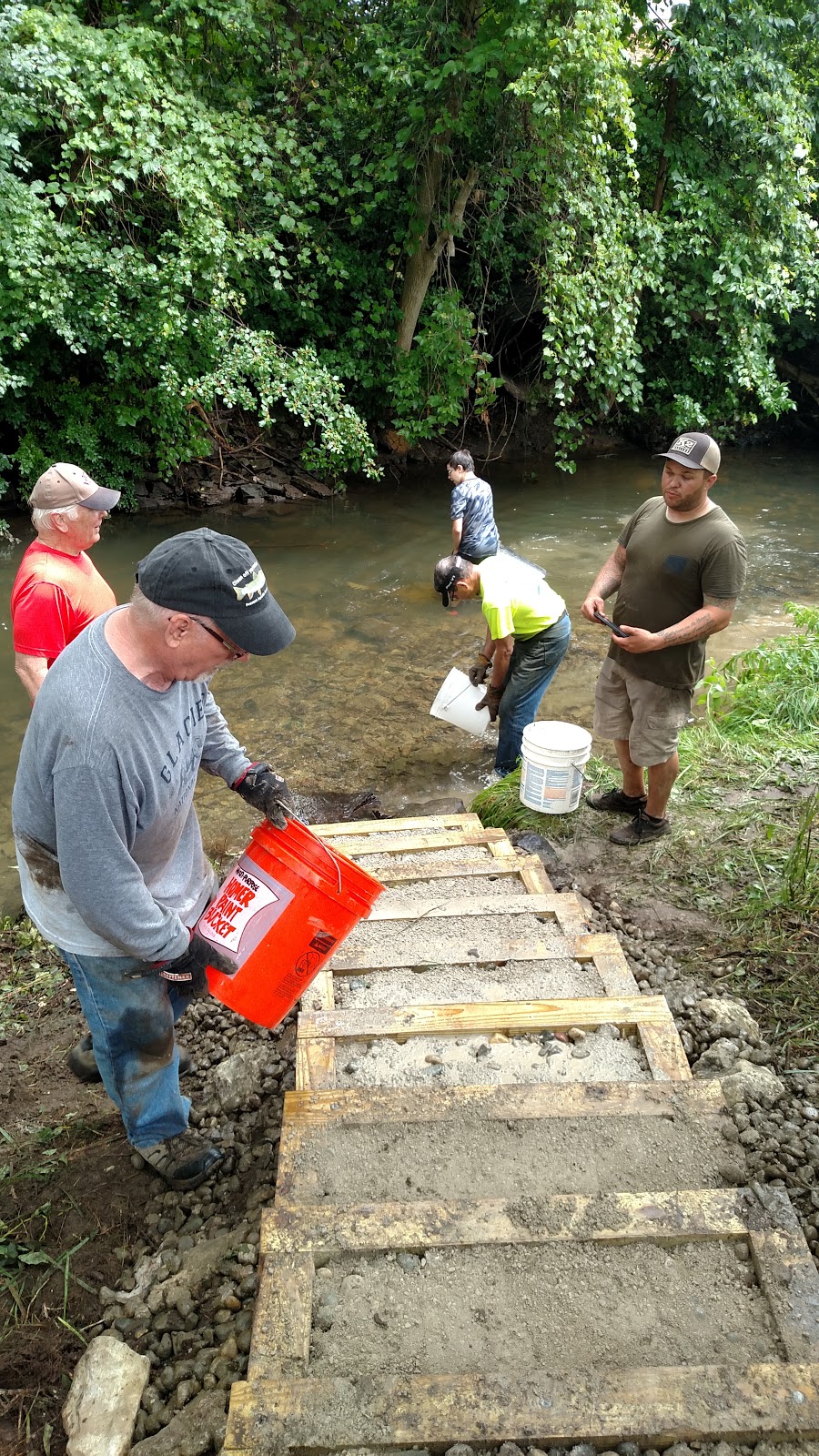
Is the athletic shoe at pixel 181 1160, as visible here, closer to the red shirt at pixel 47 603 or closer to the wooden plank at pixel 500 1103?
the wooden plank at pixel 500 1103

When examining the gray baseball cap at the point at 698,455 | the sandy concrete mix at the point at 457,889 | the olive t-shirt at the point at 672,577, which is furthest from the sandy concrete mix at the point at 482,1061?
the gray baseball cap at the point at 698,455

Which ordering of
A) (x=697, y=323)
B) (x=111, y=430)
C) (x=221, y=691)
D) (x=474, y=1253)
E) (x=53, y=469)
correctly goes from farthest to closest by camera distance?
(x=697, y=323), (x=111, y=430), (x=221, y=691), (x=53, y=469), (x=474, y=1253)

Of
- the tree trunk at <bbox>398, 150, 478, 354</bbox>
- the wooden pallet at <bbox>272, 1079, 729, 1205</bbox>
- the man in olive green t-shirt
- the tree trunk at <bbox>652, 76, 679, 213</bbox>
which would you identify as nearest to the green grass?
the wooden pallet at <bbox>272, 1079, 729, 1205</bbox>

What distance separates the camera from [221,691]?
7.14 meters

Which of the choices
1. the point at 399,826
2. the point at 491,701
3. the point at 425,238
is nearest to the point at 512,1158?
the point at 399,826

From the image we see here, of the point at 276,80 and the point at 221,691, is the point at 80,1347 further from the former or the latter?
the point at 276,80

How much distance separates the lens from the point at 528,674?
5.23 meters

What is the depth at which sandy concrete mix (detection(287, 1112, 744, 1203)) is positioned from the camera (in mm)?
1989

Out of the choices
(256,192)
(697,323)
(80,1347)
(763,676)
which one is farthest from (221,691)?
(697,323)

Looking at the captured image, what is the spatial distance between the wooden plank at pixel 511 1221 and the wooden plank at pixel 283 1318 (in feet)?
0.13

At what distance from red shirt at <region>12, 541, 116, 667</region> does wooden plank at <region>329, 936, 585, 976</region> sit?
1.65m

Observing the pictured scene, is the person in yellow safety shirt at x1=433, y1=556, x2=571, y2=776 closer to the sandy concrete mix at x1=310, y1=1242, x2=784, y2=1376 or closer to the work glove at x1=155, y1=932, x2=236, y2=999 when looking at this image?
the work glove at x1=155, y1=932, x2=236, y2=999

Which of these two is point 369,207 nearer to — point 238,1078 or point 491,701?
point 491,701

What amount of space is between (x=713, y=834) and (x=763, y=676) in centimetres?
215
